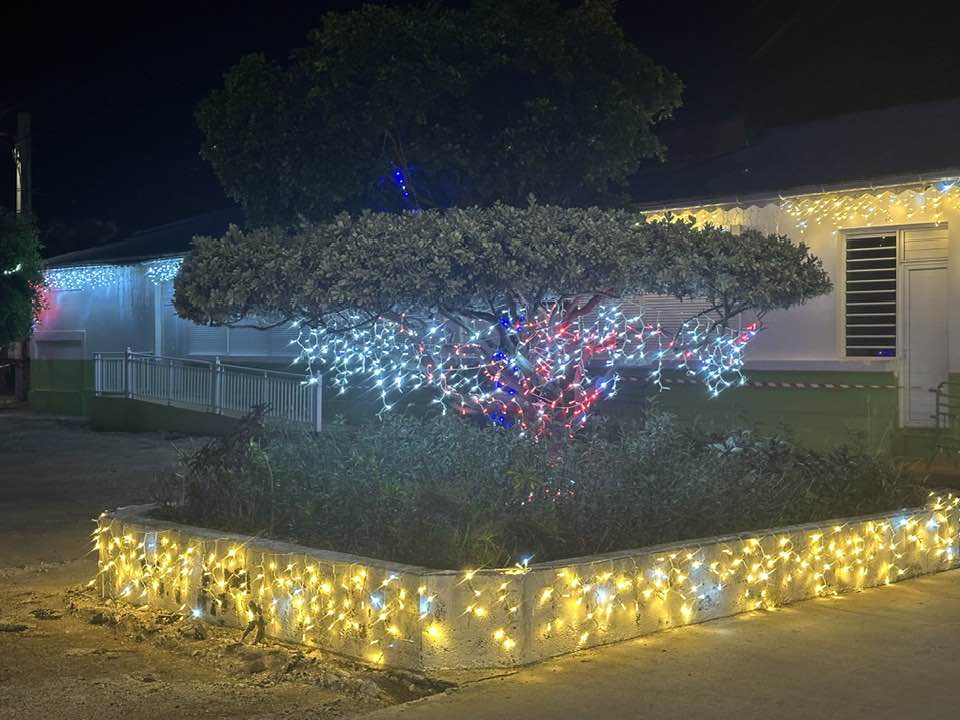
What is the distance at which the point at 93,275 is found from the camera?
88.1 ft

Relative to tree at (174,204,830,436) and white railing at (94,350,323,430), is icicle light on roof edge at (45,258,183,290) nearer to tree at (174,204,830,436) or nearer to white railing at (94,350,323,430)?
white railing at (94,350,323,430)

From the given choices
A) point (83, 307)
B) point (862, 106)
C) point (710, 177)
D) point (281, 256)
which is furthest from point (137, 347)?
point (281, 256)

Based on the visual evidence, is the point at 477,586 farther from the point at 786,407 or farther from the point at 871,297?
the point at 871,297

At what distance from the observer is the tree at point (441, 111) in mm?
11547

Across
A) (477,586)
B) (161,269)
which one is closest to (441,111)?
(477,586)

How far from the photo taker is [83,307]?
92.0 feet

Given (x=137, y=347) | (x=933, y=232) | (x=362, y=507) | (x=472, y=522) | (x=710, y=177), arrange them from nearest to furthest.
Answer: (x=472, y=522)
(x=362, y=507)
(x=933, y=232)
(x=710, y=177)
(x=137, y=347)

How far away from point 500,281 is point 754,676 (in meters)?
3.53

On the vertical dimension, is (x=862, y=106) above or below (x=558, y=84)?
above

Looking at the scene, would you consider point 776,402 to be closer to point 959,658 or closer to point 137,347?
point 959,658

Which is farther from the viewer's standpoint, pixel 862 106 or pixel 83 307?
pixel 83 307

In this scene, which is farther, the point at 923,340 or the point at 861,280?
the point at 861,280

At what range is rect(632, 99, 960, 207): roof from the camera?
15.3 m

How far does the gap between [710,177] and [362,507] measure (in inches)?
448
